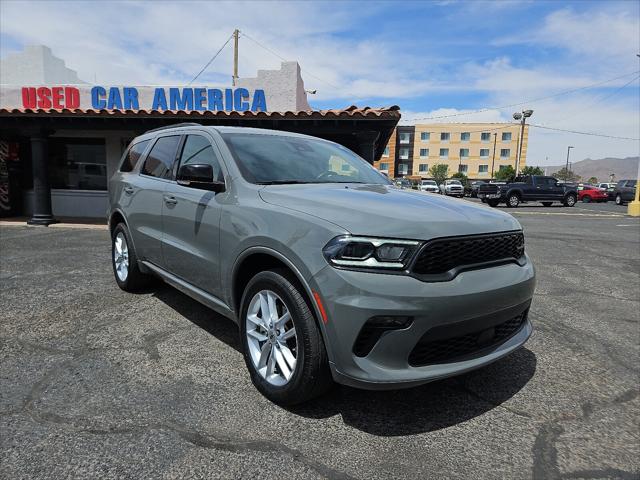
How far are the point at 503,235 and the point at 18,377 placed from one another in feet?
10.8

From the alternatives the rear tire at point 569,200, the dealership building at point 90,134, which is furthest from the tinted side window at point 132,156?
the rear tire at point 569,200

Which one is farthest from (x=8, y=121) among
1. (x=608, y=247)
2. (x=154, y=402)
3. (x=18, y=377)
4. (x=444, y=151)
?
(x=444, y=151)

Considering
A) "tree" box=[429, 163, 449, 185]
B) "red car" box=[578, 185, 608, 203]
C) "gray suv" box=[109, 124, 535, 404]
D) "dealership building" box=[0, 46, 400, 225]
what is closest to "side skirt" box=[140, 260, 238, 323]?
"gray suv" box=[109, 124, 535, 404]

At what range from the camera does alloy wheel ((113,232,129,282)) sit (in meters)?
4.94

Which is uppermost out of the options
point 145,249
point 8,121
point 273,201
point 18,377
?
point 8,121

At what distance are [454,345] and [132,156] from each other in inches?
168

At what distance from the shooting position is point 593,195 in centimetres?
3506

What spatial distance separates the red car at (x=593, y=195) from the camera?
115 feet

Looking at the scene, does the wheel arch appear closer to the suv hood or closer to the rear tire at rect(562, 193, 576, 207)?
the suv hood

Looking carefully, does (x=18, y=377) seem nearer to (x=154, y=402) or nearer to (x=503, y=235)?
(x=154, y=402)

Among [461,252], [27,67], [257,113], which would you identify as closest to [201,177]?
[461,252]

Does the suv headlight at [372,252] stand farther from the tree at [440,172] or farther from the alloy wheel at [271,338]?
the tree at [440,172]

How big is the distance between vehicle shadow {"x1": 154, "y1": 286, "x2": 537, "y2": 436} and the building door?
1.16m

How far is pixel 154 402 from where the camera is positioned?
267 cm
